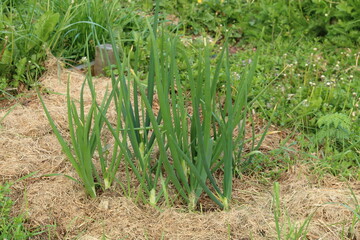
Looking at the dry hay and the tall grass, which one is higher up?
A: the tall grass

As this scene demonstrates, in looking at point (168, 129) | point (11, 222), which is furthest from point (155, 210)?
point (11, 222)

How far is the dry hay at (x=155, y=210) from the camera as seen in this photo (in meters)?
2.35

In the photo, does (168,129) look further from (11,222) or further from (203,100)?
(11,222)

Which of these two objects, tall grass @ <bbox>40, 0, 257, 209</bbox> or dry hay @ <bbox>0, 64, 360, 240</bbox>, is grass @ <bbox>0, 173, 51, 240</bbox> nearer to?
dry hay @ <bbox>0, 64, 360, 240</bbox>

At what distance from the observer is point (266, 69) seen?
156 inches

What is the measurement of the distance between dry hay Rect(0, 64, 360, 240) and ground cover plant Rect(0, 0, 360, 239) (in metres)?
0.03

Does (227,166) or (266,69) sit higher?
(227,166)

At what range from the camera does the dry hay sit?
235cm

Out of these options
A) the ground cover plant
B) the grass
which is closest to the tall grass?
the ground cover plant

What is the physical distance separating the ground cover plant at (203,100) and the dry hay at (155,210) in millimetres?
25

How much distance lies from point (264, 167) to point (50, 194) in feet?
3.76

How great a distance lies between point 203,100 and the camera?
258 centimetres

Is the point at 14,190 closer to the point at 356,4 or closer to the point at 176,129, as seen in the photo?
the point at 176,129

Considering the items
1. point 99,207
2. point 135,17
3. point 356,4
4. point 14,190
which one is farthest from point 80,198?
point 356,4
